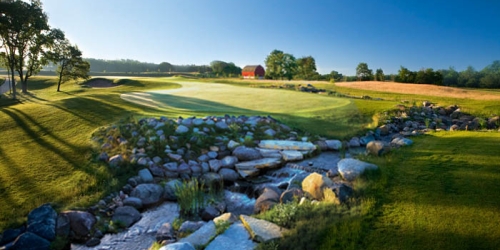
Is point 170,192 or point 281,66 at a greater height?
point 281,66

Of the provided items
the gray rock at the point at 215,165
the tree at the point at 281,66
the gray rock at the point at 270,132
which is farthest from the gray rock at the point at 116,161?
the tree at the point at 281,66

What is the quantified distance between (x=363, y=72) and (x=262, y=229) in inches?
1509

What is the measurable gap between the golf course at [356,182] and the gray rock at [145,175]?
0.97ft

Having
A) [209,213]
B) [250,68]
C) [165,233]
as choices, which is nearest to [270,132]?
[209,213]

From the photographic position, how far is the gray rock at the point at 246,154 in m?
8.91

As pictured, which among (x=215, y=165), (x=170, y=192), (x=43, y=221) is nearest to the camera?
(x=43, y=221)

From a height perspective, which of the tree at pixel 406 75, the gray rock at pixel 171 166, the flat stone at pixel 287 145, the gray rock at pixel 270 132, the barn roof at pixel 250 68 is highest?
the barn roof at pixel 250 68

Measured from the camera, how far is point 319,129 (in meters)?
11.7

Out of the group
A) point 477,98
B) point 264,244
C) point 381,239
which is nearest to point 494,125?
point 477,98

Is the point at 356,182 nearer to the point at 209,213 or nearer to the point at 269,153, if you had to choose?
the point at 209,213

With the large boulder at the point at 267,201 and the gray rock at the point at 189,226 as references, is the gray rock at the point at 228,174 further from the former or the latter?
the gray rock at the point at 189,226

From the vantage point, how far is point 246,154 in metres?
8.95

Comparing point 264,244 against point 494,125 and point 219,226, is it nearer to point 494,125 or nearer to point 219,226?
point 219,226

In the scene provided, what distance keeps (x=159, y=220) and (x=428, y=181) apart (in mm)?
5187
